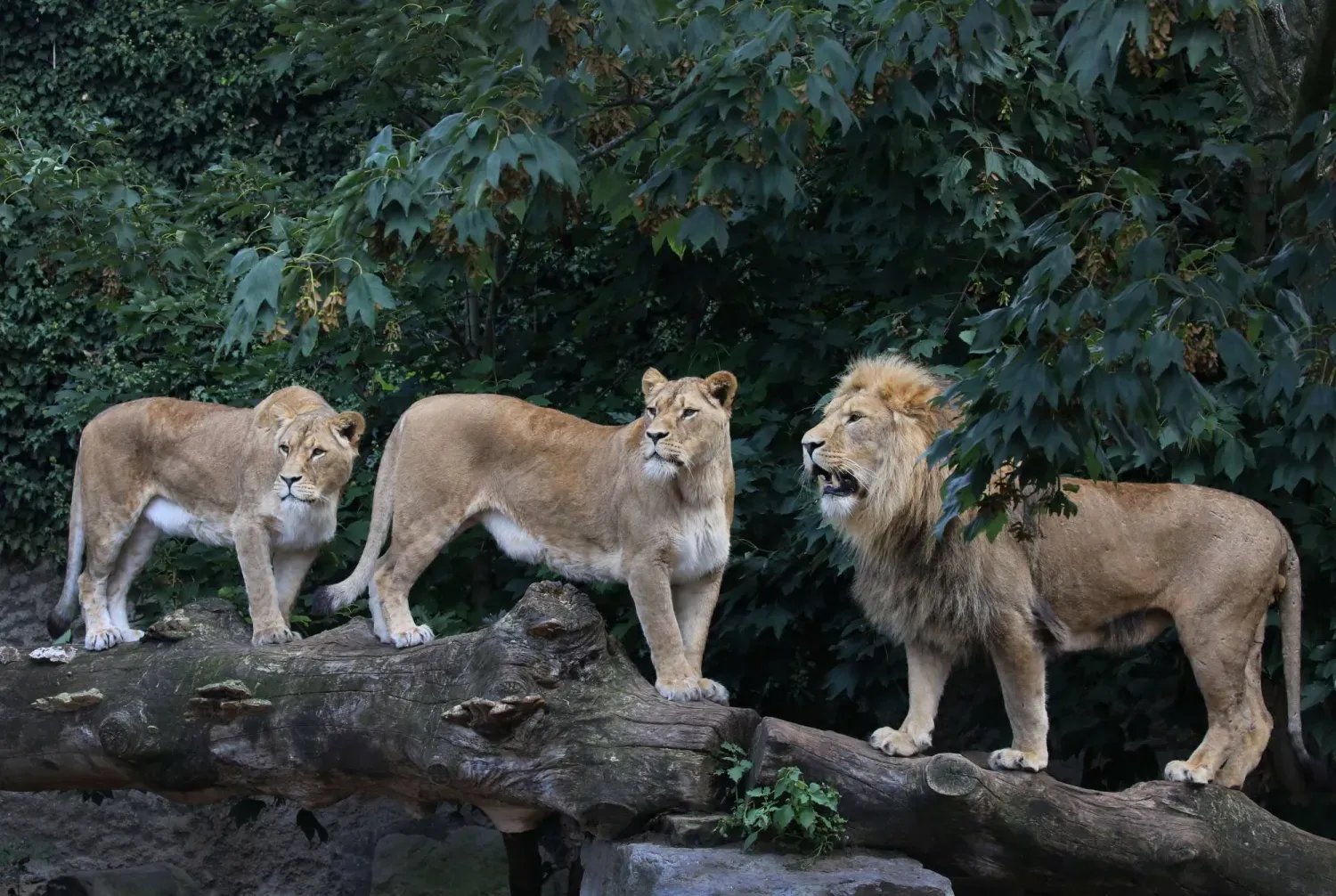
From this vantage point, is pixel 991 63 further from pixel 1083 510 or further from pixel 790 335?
pixel 1083 510

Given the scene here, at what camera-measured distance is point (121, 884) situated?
36.1ft

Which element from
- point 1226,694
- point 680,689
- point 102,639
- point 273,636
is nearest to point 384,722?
point 273,636

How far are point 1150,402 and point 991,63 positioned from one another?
11.0ft

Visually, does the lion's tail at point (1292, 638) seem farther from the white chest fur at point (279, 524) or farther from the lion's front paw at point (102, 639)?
the lion's front paw at point (102, 639)

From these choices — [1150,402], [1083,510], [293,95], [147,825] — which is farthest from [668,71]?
[147,825]

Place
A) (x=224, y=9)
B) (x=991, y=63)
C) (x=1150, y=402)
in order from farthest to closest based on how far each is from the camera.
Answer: (x=224, y=9), (x=991, y=63), (x=1150, y=402)

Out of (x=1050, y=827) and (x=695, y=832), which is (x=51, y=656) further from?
(x=1050, y=827)

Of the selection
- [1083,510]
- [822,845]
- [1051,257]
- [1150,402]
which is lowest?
[822,845]

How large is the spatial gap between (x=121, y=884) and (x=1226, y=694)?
308 inches

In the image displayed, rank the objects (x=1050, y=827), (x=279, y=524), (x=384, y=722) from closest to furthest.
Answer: (x=1050, y=827), (x=384, y=722), (x=279, y=524)

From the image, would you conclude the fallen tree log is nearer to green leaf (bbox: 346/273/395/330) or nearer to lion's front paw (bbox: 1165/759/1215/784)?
lion's front paw (bbox: 1165/759/1215/784)

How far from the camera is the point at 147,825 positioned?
12.2 meters

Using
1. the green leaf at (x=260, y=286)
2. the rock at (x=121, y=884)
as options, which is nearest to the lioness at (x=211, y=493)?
the green leaf at (x=260, y=286)

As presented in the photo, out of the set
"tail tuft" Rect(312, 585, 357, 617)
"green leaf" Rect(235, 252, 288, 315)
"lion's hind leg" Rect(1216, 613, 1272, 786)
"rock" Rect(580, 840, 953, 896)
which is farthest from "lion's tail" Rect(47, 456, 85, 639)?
"lion's hind leg" Rect(1216, 613, 1272, 786)
